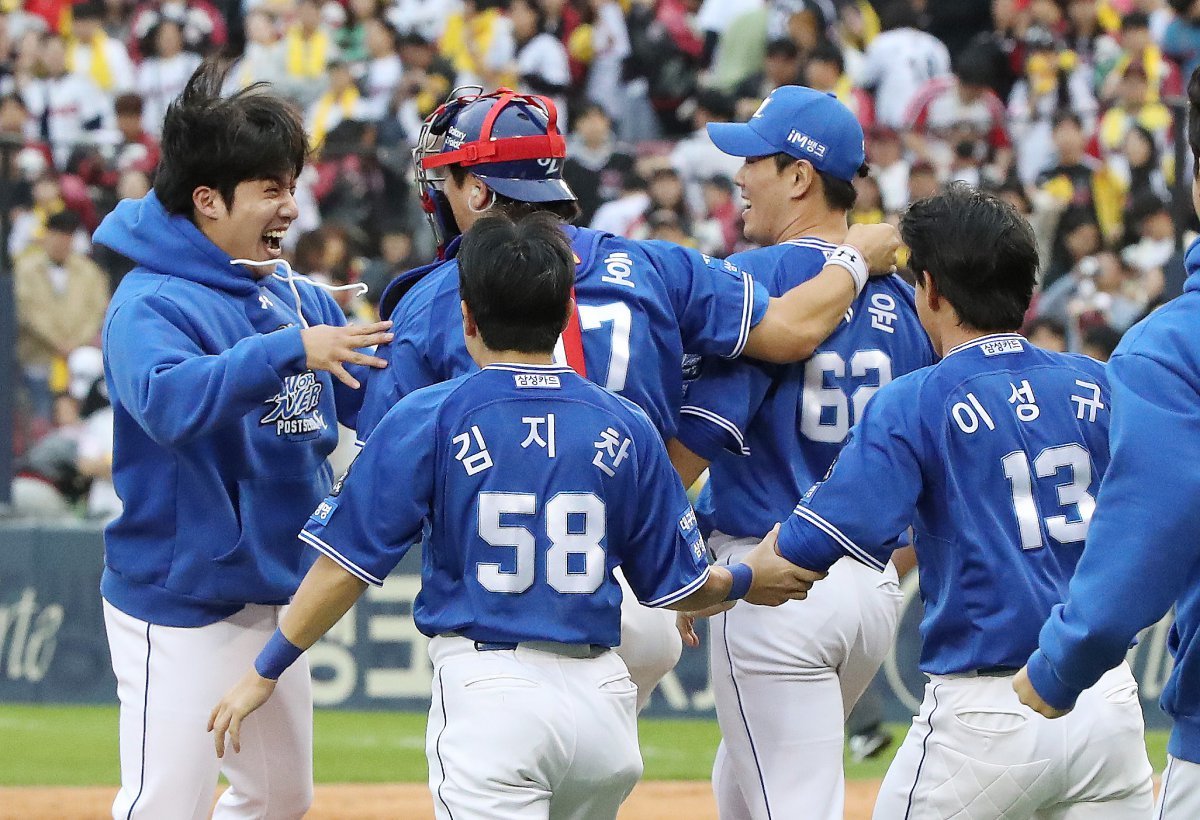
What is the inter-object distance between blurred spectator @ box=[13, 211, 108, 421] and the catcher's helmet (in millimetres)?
5881

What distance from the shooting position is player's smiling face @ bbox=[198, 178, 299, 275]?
430 centimetres

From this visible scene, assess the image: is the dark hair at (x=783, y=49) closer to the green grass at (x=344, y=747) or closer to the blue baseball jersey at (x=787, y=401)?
the green grass at (x=344, y=747)

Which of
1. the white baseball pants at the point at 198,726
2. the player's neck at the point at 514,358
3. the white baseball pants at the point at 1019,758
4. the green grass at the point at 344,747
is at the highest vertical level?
the player's neck at the point at 514,358

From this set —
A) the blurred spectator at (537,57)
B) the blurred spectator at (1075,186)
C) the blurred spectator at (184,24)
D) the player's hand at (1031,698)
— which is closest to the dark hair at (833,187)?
the player's hand at (1031,698)

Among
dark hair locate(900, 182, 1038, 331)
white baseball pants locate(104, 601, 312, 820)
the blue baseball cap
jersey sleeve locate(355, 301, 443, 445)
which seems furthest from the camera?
the blue baseball cap

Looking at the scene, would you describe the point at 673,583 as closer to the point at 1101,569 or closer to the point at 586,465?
the point at 586,465

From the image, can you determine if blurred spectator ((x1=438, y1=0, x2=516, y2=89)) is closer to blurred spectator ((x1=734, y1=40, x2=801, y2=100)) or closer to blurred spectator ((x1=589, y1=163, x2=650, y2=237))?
blurred spectator ((x1=734, y1=40, x2=801, y2=100))

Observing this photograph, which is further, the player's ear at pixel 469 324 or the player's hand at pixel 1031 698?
the player's ear at pixel 469 324

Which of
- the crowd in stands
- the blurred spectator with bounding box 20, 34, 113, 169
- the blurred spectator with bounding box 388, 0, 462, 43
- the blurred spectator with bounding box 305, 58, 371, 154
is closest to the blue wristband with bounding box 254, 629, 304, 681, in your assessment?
the crowd in stands

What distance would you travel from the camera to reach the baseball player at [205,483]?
4156 mm

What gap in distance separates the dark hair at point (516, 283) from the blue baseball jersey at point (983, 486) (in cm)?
70

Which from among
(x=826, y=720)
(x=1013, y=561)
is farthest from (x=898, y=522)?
(x=826, y=720)

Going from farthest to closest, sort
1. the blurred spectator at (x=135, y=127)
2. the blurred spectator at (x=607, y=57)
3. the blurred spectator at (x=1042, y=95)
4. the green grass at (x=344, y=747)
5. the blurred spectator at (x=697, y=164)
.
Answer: the blurred spectator at (x=607, y=57)
the blurred spectator at (x=135, y=127)
the blurred spectator at (x=697, y=164)
the blurred spectator at (x=1042, y=95)
the green grass at (x=344, y=747)

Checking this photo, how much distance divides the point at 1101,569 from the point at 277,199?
2423 millimetres
